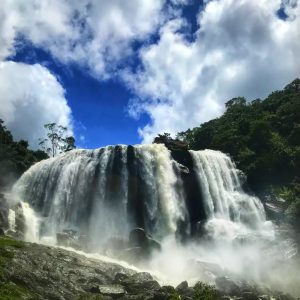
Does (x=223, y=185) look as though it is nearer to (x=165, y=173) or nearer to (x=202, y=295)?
(x=165, y=173)

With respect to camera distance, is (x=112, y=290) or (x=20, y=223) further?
(x=20, y=223)

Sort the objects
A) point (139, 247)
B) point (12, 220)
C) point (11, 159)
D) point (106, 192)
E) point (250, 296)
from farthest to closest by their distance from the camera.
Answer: point (11, 159), point (106, 192), point (12, 220), point (139, 247), point (250, 296)

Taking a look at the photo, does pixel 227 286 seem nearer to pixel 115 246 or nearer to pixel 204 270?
pixel 204 270

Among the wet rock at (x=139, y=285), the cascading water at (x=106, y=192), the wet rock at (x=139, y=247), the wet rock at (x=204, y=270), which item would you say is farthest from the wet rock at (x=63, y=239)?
the wet rock at (x=139, y=285)

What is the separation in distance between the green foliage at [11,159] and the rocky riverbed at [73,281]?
2909 cm

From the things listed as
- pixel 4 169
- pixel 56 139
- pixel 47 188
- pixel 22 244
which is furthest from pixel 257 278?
pixel 56 139

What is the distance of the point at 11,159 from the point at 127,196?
23221 mm

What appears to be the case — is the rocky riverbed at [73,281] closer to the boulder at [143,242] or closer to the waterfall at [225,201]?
the boulder at [143,242]

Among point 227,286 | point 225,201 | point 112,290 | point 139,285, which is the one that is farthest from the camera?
point 225,201

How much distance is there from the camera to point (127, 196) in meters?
60.8

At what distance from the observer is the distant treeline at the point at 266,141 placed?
230 ft

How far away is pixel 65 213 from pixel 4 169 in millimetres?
15540

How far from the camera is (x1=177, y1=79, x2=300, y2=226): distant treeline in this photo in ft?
230

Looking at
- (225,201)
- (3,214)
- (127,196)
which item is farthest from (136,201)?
(3,214)
